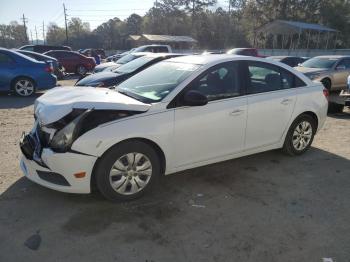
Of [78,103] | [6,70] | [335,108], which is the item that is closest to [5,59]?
[6,70]

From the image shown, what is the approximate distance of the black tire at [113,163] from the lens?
3738 millimetres

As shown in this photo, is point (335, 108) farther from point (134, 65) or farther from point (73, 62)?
point (73, 62)

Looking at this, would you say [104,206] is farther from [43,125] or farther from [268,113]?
[268,113]

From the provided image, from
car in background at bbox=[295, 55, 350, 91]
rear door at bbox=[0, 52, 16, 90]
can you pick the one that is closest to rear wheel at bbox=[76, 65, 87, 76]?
rear door at bbox=[0, 52, 16, 90]

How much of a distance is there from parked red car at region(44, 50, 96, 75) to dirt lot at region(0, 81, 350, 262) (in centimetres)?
1563

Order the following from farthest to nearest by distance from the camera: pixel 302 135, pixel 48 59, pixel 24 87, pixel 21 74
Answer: pixel 48 59 → pixel 24 87 → pixel 21 74 → pixel 302 135

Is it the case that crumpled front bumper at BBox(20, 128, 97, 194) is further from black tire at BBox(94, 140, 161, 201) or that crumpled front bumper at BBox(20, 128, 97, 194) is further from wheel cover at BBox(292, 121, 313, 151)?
wheel cover at BBox(292, 121, 313, 151)

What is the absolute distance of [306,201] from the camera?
13.6 feet

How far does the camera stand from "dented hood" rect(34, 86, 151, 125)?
149 inches

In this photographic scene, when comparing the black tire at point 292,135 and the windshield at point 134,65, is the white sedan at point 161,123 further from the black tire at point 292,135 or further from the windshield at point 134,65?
the windshield at point 134,65

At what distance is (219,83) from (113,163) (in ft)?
5.80

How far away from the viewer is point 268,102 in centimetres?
495

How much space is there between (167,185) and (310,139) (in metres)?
2.68

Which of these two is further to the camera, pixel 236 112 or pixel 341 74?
pixel 341 74
